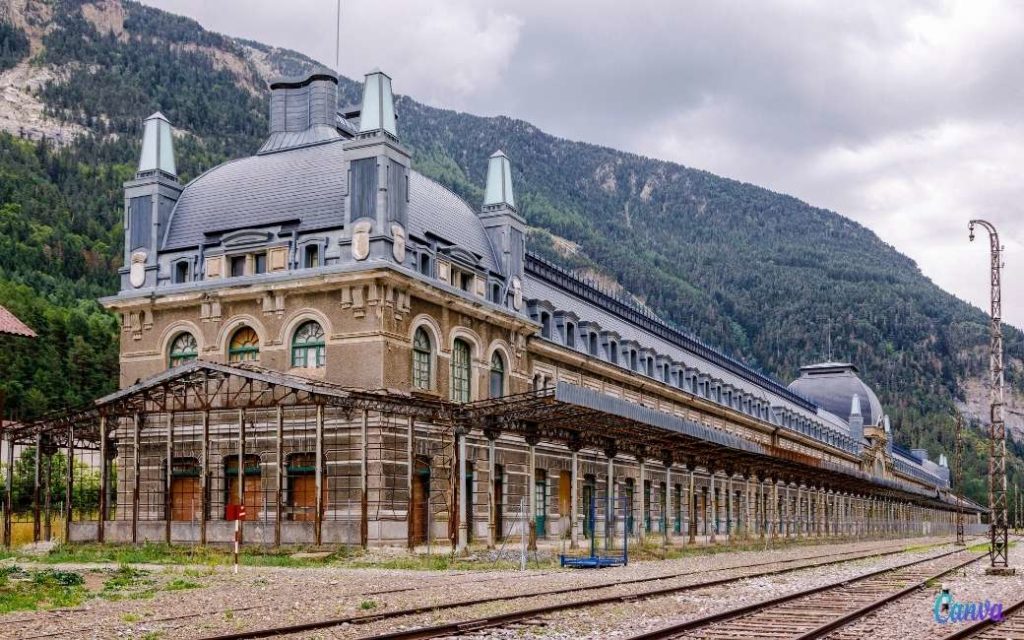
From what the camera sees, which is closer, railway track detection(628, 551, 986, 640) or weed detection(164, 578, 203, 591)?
railway track detection(628, 551, 986, 640)

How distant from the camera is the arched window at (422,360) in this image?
140 feet

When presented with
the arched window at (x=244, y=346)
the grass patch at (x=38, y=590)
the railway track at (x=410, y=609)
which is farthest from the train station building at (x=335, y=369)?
the grass patch at (x=38, y=590)

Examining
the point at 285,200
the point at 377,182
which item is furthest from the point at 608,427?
the point at 285,200

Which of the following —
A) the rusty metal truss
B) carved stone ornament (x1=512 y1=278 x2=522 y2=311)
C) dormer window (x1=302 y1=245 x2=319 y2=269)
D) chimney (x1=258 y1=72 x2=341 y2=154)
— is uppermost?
chimney (x1=258 y1=72 x2=341 y2=154)

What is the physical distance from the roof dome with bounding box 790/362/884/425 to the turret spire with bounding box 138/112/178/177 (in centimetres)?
9712

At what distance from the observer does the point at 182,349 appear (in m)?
44.7

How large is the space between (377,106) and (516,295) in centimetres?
1078

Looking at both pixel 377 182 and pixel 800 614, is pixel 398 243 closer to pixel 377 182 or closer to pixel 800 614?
pixel 377 182

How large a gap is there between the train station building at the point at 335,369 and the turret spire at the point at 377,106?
3.2 inches

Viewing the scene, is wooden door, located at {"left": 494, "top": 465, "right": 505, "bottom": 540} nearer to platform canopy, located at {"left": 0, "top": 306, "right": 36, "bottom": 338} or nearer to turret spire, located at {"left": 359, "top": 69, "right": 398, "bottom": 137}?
turret spire, located at {"left": 359, "top": 69, "right": 398, "bottom": 137}

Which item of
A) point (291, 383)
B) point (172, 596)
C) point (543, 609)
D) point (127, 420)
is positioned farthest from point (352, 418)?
point (543, 609)

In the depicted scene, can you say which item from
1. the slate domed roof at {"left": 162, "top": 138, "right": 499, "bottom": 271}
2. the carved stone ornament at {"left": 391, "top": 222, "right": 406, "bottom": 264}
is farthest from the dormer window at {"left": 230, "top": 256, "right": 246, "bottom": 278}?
the carved stone ornament at {"left": 391, "top": 222, "right": 406, "bottom": 264}

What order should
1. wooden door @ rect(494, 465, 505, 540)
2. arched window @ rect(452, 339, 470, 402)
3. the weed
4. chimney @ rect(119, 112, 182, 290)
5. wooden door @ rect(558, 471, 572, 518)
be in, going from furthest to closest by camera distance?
1. wooden door @ rect(558, 471, 572, 518)
2. wooden door @ rect(494, 465, 505, 540)
3. chimney @ rect(119, 112, 182, 290)
4. arched window @ rect(452, 339, 470, 402)
5. the weed

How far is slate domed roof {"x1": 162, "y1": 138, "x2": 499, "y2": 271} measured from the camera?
44000mm
